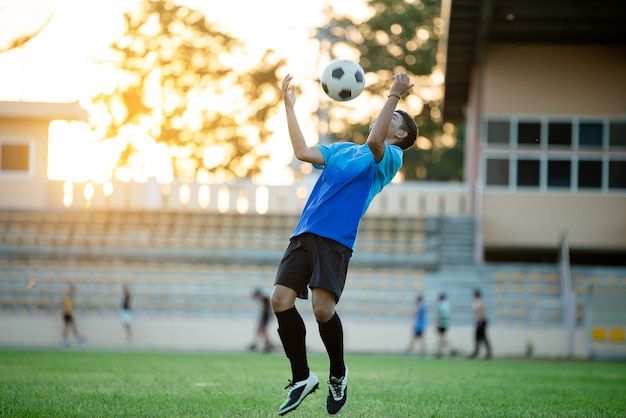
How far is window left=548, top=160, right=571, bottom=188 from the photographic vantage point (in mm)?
31047

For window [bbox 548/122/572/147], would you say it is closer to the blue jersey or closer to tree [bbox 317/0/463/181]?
tree [bbox 317/0/463/181]

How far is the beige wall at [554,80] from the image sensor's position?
101 ft

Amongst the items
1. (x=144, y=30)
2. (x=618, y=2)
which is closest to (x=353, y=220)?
(x=618, y=2)

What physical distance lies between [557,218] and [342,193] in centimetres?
2496

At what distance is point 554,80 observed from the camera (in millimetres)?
31078

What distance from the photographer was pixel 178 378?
38.1ft

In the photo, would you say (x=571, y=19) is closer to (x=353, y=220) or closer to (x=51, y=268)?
(x=51, y=268)

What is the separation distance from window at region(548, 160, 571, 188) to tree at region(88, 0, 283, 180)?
15.0 metres

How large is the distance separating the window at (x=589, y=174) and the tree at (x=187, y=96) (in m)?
15.5

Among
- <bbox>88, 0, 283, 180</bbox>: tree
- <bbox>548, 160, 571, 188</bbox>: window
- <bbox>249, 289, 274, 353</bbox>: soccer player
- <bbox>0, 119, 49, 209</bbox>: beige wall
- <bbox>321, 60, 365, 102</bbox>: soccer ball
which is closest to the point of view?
<bbox>321, 60, 365, 102</bbox>: soccer ball

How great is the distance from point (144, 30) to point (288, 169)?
27.2ft

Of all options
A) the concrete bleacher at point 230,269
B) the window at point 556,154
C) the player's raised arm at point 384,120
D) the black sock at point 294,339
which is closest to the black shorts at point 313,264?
the black sock at point 294,339

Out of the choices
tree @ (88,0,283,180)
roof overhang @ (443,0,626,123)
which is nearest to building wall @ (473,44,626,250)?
roof overhang @ (443,0,626,123)

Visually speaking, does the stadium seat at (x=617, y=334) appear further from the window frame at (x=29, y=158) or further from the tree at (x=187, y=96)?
the tree at (x=187, y=96)
